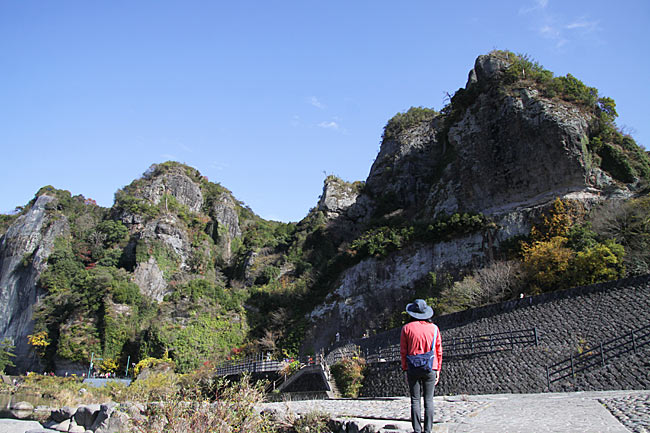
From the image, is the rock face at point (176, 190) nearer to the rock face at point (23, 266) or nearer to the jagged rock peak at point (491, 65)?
the rock face at point (23, 266)

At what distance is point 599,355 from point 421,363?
9624 millimetres

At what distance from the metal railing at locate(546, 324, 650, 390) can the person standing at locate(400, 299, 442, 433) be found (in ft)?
28.5

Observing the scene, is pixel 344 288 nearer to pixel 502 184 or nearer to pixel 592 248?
pixel 502 184

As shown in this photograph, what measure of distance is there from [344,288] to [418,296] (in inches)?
271

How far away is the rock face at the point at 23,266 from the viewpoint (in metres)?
45.5

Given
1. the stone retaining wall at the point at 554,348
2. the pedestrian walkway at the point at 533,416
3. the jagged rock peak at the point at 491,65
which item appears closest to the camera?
the pedestrian walkway at the point at 533,416

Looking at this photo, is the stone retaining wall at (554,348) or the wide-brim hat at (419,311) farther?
the stone retaining wall at (554,348)

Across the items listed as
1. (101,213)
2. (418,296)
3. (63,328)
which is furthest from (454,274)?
(101,213)

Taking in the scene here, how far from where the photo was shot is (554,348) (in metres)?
14.4

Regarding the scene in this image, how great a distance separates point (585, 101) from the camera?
2852cm

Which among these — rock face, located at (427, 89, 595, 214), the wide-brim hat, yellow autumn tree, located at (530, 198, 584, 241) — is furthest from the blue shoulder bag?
rock face, located at (427, 89, 595, 214)

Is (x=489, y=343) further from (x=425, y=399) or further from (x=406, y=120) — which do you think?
(x=406, y=120)

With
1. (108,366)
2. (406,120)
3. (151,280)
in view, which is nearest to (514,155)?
(406,120)

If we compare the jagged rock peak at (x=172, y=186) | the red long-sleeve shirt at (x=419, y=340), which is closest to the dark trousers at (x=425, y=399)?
the red long-sleeve shirt at (x=419, y=340)
